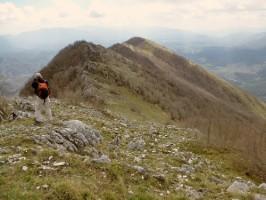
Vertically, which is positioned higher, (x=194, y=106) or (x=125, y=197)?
(x=125, y=197)

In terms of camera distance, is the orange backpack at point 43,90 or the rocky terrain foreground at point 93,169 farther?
the orange backpack at point 43,90

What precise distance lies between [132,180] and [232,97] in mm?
156198

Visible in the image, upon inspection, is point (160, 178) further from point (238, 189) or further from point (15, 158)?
point (15, 158)

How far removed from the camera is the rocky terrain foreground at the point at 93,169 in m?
13.0

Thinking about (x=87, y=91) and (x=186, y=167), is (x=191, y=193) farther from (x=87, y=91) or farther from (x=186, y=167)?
(x=87, y=91)

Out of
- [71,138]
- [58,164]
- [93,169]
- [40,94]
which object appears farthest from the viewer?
[40,94]

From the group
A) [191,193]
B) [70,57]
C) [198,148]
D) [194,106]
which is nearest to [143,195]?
[191,193]

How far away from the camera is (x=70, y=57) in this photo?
8719 centimetres

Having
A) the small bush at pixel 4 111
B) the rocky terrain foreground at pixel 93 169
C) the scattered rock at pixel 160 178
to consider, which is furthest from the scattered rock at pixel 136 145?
the small bush at pixel 4 111

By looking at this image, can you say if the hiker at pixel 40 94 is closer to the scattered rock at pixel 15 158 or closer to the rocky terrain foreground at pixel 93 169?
the rocky terrain foreground at pixel 93 169

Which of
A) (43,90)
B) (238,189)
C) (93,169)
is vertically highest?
(43,90)

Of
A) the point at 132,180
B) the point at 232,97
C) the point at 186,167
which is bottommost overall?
the point at 232,97

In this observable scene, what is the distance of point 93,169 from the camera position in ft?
49.2

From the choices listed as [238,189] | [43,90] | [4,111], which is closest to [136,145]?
[43,90]
